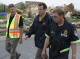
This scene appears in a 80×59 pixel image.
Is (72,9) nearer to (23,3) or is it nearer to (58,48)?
(23,3)

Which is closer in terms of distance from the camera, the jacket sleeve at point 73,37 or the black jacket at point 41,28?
the jacket sleeve at point 73,37

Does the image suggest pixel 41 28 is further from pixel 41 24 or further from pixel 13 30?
pixel 13 30

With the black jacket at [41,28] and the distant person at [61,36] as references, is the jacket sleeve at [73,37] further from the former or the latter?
the black jacket at [41,28]

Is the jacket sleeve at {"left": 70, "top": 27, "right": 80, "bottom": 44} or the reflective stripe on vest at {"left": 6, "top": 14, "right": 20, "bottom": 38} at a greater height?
the jacket sleeve at {"left": 70, "top": 27, "right": 80, "bottom": 44}

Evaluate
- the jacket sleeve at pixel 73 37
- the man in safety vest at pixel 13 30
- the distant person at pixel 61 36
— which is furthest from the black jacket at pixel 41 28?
the jacket sleeve at pixel 73 37

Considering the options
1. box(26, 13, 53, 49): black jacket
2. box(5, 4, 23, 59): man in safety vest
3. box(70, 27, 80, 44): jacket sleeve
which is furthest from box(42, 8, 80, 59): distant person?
box(5, 4, 23, 59): man in safety vest

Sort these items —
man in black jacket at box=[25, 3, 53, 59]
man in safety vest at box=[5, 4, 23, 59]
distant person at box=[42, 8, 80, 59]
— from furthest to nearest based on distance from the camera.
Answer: man in safety vest at box=[5, 4, 23, 59] < man in black jacket at box=[25, 3, 53, 59] < distant person at box=[42, 8, 80, 59]

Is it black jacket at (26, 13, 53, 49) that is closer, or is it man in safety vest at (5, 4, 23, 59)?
black jacket at (26, 13, 53, 49)

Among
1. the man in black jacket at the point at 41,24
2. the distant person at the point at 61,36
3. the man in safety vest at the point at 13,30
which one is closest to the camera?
the distant person at the point at 61,36

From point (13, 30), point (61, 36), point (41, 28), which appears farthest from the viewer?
point (13, 30)

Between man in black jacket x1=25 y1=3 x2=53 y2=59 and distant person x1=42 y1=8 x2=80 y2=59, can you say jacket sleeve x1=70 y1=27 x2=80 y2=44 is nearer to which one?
distant person x1=42 y1=8 x2=80 y2=59

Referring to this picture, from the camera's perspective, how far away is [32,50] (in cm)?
899

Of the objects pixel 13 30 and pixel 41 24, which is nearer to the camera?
pixel 41 24

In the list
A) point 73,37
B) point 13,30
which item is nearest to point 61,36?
point 73,37
